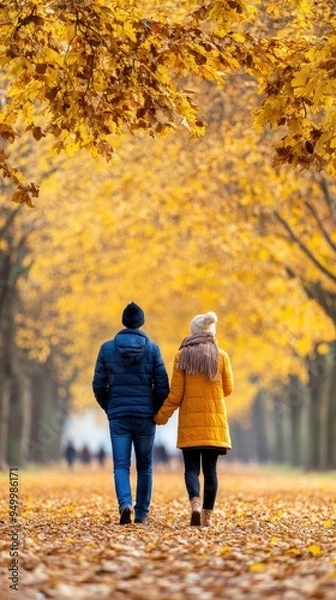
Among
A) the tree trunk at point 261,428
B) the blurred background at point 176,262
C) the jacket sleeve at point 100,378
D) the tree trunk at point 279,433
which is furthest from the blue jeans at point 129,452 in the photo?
the tree trunk at point 261,428

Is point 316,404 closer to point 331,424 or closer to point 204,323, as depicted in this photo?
point 331,424

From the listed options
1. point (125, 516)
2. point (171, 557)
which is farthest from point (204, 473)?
point (171, 557)

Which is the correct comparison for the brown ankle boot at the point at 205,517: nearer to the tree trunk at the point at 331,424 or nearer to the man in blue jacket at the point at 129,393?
the man in blue jacket at the point at 129,393

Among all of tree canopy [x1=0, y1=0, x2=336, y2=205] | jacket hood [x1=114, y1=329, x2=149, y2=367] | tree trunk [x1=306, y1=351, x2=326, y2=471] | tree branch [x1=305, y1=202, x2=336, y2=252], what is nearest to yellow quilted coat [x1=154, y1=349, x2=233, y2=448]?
jacket hood [x1=114, y1=329, x2=149, y2=367]

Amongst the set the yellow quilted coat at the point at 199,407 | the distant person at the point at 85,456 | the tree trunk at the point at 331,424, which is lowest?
the yellow quilted coat at the point at 199,407

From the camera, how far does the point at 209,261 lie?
34.4 m

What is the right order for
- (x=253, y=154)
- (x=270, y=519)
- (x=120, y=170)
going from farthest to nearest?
(x=120, y=170), (x=253, y=154), (x=270, y=519)

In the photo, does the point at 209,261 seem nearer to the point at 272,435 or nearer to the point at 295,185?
the point at 295,185

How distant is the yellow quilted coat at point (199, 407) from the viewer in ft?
39.3

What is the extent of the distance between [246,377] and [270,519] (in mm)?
47447

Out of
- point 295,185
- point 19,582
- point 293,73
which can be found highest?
point 295,185

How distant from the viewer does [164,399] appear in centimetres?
1232

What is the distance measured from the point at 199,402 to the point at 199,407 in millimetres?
55

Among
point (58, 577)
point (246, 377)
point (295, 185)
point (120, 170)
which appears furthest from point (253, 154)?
point (246, 377)
